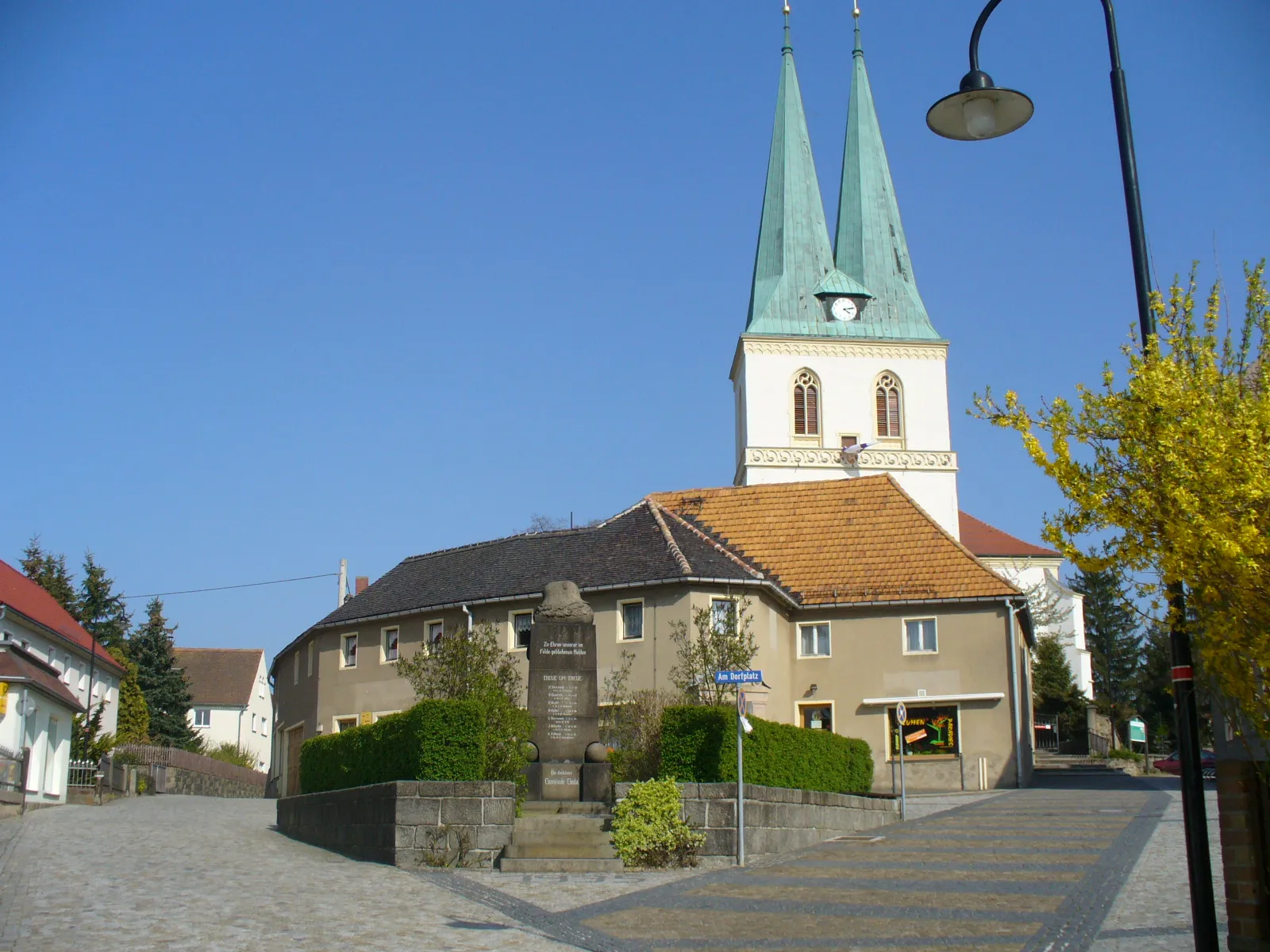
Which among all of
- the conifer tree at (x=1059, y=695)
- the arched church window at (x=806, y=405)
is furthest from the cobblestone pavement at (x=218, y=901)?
the arched church window at (x=806, y=405)

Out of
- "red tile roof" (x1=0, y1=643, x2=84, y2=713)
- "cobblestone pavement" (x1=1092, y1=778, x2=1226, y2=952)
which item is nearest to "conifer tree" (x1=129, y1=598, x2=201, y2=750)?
"red tile roof" (x1=0, y1=643, x2=84, y2=713)

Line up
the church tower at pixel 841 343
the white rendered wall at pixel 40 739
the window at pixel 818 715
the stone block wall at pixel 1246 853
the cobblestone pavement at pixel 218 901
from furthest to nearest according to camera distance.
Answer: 1. the church tower at pixel 841 343
2. the window at pixel 818 715
3. the white rendered wall at pixel 40 739
4. the cobblestone pavement at pixel 218 901
5. the stone block wall at pixel 1246 853

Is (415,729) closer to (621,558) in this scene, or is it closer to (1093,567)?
(1093,567)

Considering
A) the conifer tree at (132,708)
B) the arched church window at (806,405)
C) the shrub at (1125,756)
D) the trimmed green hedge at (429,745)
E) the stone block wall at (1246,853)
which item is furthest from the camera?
the arched church window at (806,405)

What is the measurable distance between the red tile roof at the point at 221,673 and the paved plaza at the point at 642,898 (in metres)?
59.2

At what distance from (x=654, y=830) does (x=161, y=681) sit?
45.4 m

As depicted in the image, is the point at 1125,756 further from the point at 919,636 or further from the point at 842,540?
the point at 919,636

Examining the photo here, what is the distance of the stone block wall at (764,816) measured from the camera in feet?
63.7

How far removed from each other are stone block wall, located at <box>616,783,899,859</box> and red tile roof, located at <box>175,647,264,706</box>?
6298 centimetres

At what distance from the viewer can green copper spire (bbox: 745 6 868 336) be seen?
74.0 m

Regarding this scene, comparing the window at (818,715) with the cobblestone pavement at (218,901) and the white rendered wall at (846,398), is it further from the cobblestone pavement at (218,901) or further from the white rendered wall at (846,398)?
the white rendered wall at (846,398)

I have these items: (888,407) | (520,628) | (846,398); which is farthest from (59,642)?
(888,407)

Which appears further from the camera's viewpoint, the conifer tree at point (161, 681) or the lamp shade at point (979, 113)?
the conifer tree at point (161, 681)

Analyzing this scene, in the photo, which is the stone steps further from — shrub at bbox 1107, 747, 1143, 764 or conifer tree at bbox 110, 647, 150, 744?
conifer tree at bbox 110, 647, 150, 744
